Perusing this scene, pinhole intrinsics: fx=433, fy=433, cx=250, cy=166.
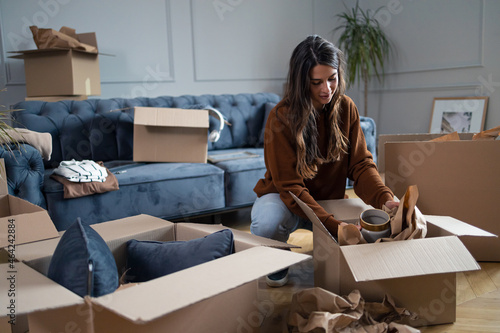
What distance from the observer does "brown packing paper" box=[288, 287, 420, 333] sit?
1.10 metres

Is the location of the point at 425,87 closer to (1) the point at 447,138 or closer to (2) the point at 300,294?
(1) the point at 447,138

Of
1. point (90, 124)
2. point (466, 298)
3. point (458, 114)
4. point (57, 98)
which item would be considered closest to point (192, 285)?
point (466, 298)

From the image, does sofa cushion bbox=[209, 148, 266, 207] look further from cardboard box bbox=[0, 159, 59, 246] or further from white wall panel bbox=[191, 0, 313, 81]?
white wall panel bbox=[191, 0, 313, 81]

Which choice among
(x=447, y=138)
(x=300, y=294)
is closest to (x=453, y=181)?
(x=447, y=138)

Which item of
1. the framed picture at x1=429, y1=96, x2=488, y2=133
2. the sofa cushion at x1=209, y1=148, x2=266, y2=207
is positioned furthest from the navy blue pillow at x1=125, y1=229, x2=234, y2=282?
the framed picture at x1=429, y1=96, x2=488, y2=133

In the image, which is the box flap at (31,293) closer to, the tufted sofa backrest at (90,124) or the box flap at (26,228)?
the box flap at (26,228)

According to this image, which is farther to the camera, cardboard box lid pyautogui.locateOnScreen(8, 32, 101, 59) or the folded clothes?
cardboard box lid pyautogui.locateOnScreen(8, 32, 101, 59)

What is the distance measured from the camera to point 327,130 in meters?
1.71

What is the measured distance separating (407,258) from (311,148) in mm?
662

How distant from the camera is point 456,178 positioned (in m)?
1.76

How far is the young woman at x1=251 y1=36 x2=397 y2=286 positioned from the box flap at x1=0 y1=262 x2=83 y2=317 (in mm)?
861

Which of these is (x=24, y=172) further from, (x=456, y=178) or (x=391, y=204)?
(x=456, y=178)

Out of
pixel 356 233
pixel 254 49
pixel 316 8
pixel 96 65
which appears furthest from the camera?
pixel 316 8

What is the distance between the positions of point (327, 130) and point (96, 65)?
1.94 m
